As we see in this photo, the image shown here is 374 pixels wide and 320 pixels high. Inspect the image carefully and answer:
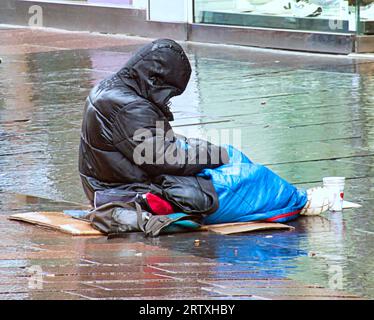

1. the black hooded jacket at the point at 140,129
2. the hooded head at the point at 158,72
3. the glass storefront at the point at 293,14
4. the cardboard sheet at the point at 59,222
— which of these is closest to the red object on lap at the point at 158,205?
the black hooded jacket at the point at 140,129

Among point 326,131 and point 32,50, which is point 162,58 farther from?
point 32,50

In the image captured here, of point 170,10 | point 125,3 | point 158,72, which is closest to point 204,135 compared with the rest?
point 158,72

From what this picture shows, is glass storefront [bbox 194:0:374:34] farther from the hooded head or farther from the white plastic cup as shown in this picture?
the hooded head

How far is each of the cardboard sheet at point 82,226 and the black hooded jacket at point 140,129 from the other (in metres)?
0.23

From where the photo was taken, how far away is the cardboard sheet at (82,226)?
7.01 metres

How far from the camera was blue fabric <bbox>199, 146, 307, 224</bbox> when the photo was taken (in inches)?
278

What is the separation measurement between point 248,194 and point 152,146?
25.5 inches

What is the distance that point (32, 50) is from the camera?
57.2 ft

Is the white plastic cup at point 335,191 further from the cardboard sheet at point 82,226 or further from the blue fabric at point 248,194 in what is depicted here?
the cardboard sheet at point 82,226

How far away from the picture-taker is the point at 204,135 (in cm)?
1027

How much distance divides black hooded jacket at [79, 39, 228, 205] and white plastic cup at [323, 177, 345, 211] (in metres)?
0.70

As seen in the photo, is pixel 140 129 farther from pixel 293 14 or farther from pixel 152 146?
pixel 293 14

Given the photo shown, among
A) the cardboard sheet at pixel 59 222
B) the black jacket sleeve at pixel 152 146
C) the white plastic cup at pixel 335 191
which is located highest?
the black jacket sleeve at pixel 152 146
